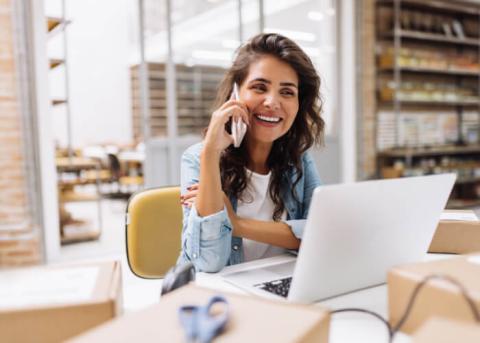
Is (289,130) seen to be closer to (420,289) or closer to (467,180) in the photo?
(420,289)

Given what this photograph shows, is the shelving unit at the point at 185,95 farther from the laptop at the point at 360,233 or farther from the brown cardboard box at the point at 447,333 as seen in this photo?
the brown cardboard box at the point at 447,333

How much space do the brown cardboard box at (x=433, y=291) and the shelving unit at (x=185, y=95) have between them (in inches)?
116

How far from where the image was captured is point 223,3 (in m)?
4.52

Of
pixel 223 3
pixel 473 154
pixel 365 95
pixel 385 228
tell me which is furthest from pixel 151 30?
pixel 473 154

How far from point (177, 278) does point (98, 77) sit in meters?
8.86

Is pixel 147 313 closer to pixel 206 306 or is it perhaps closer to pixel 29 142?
pixel 206 306

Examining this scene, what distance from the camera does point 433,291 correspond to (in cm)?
68

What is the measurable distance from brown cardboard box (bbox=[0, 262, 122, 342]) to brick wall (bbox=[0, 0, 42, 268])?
2.83 m

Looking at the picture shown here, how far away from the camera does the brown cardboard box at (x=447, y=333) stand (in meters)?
0.53

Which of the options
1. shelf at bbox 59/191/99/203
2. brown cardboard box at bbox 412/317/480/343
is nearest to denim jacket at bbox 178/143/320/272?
brown cardboard box at bbox 412/317/480/343

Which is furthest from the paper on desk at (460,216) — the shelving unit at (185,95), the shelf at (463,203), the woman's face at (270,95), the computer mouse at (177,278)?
the shelf at (463,203)

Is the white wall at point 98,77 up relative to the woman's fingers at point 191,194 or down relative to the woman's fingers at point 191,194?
up

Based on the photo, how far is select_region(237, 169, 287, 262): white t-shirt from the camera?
4.50ft

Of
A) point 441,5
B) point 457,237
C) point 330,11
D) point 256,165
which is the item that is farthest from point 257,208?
point 441,5
